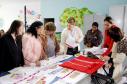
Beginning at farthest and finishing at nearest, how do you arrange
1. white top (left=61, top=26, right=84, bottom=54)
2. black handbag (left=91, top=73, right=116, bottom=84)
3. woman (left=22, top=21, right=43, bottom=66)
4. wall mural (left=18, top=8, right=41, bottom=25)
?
wall mural (left=18, top=8, right=41, bottom=25)
white top (left=61, top=26, right=84, bottom=54)
woman (left=22, top=21, right=43, bottom=66)
black handbag (left=91, top=73, right=116, bottom=84)

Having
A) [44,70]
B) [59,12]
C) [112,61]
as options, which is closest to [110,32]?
[112,61]

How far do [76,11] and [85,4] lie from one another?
40 centimetres

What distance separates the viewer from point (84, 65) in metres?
2.58

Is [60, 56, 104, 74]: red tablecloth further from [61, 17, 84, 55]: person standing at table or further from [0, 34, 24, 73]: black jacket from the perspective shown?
[61, 17, 84, 55]: person standing at table

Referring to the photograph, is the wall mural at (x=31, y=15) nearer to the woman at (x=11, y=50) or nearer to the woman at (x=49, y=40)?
the woman at (x=49, y=40)

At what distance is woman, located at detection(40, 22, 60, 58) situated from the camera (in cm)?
321

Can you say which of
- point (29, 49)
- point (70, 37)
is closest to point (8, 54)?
Result: point (29, 49)

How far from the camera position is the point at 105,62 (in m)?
2.83

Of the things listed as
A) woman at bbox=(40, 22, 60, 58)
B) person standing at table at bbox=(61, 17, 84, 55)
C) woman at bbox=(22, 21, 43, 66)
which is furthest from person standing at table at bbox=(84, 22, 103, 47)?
woman at bbox=(22, 21, 43, 66)

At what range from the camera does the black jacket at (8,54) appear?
2.55 m

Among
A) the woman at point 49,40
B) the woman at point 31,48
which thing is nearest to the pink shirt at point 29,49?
the woman at point 31,48

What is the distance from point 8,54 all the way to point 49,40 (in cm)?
89

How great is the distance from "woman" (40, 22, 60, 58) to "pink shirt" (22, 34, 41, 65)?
0.40m

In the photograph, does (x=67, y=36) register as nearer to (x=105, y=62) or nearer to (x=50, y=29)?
(x=50, y=29)
